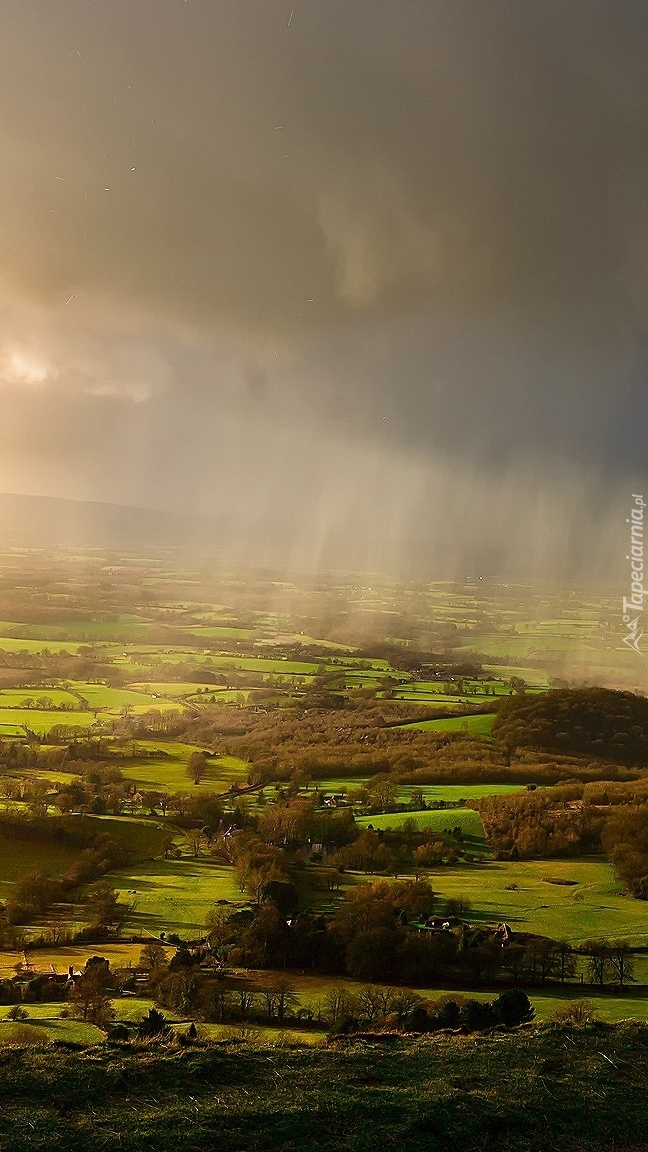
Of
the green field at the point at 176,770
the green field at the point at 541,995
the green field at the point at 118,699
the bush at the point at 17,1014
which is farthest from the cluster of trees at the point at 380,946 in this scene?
the green field at the point at 118,699

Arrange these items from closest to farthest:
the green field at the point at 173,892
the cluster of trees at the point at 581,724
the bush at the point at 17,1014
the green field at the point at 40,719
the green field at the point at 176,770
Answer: the bush at the point at 17,1014, the green field at the point at 173,892, the green field at the point at 176,770, the green field at the point at 40,719, the cluster of trees at the point at 581,724

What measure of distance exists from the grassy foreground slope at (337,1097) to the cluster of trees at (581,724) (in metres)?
10.8

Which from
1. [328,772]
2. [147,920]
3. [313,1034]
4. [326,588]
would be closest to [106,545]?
[326,588]

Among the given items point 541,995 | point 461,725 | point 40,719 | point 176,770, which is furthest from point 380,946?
point 40,719

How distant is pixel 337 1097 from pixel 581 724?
44.9ft

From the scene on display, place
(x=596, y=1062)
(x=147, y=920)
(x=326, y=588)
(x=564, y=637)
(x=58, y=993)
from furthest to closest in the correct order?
(x=326, y=588) < (x=564, y=637) < (x=147, y=920) < (x=58, y=993) < (x=596, y=1062)

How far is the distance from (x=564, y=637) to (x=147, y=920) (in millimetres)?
18179

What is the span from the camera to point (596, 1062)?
6250 mm

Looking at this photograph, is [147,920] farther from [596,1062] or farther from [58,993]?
[596,1062]

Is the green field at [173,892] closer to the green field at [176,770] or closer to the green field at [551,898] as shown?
the green field at [176,770]

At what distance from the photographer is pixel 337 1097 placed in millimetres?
5586

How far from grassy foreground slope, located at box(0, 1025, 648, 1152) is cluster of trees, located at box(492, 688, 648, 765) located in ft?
35.5

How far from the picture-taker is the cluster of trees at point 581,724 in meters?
17.2

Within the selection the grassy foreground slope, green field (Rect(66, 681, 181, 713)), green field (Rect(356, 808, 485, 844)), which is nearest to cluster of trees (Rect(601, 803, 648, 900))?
green field (Rect(356, 808, 485, 844))
